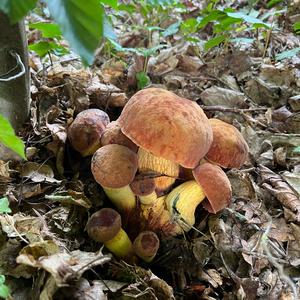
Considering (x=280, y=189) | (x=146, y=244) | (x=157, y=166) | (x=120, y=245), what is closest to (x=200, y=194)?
(x=157, y=166)

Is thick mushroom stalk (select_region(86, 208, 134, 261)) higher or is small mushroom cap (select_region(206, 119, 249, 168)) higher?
small mushroom cap (select_region(206, 119, 249, 168))

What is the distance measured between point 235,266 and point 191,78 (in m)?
1.93

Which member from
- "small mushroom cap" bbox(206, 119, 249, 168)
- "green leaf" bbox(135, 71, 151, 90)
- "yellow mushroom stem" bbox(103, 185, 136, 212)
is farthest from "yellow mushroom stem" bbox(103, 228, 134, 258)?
"green leaf" bbox(135, 71, 151, 90)

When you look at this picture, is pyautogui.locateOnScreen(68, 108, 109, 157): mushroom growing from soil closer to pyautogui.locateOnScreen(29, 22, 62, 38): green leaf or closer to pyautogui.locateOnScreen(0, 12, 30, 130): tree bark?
pyautogui.locateOnScreen(0, 12, 30, 130): tree bark

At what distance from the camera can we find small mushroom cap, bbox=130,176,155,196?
2.04m

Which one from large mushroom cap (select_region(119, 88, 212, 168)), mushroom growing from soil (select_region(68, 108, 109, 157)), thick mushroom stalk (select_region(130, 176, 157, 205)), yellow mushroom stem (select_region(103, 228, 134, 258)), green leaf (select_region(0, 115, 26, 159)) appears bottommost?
yellow mushroom stem (select_region(103, 228, 134, 258))

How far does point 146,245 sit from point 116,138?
2.01ft

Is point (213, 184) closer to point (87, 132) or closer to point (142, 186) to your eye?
point (142, 186)

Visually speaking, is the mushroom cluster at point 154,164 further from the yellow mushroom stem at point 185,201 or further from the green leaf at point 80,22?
the green leaf at point 80,22

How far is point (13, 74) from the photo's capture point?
1975 mm

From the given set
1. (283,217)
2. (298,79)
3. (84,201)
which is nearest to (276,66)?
(298,79)

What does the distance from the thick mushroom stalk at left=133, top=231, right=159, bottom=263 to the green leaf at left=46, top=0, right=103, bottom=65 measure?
1.31 metres

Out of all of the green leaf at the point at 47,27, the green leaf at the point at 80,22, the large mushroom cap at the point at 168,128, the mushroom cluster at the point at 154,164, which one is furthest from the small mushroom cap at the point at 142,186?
the green leaf at the point at 80,22

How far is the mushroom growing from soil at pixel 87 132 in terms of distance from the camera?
2236 mm
